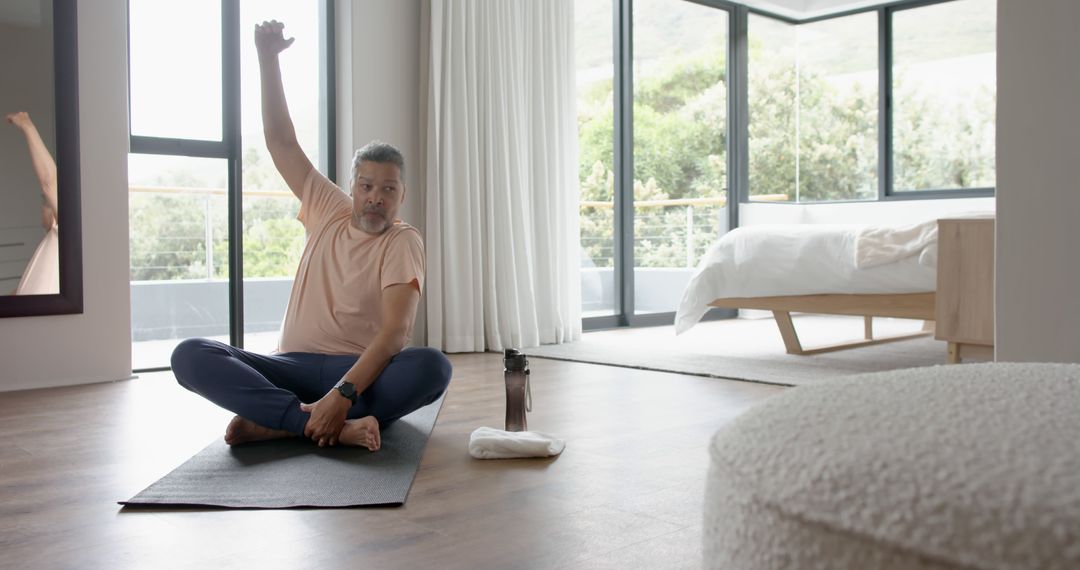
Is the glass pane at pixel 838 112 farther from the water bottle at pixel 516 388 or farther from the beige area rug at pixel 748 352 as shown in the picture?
the water bottle at pixel 516 388

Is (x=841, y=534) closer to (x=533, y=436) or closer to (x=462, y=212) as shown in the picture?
(x=533, y=436)

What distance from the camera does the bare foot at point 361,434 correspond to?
7.32ft

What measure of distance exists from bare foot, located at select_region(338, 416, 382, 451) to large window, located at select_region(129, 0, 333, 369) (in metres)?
2.10

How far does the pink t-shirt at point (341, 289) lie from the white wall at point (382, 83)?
2.00 m

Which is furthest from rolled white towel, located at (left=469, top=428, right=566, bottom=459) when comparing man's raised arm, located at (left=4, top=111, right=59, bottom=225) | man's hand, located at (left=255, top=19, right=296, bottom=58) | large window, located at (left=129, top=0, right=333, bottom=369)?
large window, located at (left=129, top=0, right=333, bottom=369)

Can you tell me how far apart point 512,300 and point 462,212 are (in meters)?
0.51

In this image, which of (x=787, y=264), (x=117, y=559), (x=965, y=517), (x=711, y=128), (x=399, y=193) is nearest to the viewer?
(x=965, y=517)

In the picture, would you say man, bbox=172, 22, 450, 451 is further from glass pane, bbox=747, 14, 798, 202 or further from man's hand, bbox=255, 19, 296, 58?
glass pane, bbox=747, 14, 798, 202

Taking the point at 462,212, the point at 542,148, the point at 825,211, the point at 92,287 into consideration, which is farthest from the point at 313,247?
the point at 825,211

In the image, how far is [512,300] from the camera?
4715 mm

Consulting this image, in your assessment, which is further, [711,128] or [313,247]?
→ [711,128]

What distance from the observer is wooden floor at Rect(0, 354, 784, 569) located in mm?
1496

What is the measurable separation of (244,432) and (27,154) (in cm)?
184

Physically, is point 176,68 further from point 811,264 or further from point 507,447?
point 811,264
